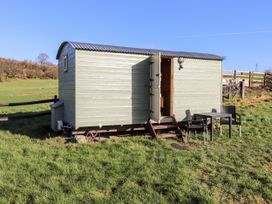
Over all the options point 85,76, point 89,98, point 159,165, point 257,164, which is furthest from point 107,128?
point 257,164

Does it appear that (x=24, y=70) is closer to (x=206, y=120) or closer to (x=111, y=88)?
(x=111, y=88)

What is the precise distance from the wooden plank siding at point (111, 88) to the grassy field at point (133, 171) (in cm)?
78

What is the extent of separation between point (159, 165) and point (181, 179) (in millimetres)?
748

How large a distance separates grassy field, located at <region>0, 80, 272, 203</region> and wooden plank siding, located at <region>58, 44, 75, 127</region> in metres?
0.87

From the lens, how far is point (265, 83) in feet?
56.7

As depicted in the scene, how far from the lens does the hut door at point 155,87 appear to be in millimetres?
7396

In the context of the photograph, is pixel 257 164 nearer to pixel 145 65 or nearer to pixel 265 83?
pixel 145 65

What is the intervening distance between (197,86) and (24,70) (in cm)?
3000

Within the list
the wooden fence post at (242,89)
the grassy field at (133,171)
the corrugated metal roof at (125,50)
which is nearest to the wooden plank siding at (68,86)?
the corrugated metal roof at (125,50)

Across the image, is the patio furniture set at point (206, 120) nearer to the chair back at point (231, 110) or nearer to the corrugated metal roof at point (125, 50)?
the chair back at point (231, 110)

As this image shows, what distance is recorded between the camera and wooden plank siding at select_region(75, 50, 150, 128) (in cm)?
700

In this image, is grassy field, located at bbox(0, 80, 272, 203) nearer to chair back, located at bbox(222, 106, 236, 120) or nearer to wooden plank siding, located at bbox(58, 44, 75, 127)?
wooden plank siding, located at bbox(58, 44, 75, 127)

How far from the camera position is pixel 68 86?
25.5 ft

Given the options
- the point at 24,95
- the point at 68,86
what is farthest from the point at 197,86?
the point at 24,95
